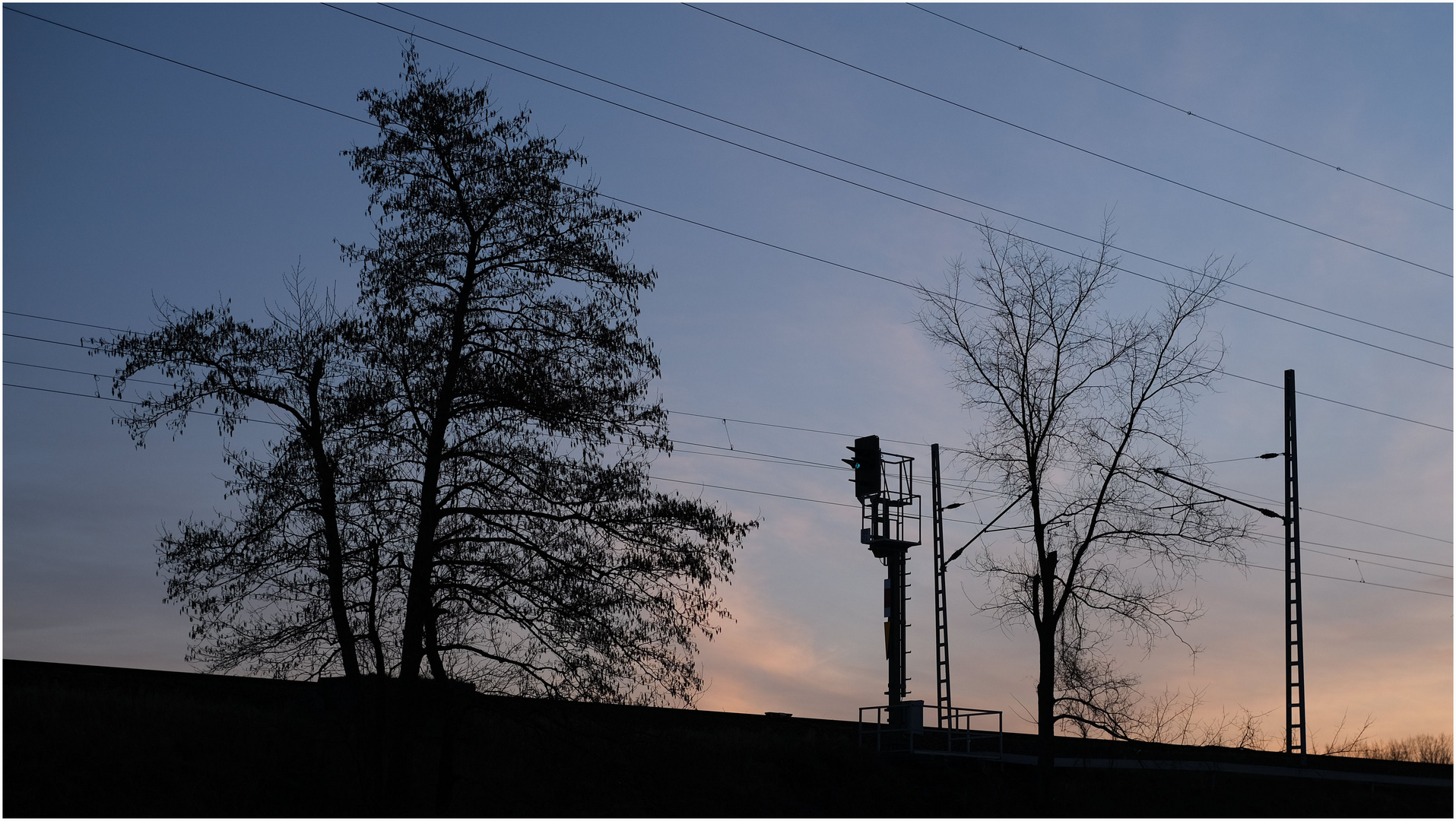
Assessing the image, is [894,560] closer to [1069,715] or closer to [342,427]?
[1069,715]

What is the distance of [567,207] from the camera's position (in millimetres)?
18719

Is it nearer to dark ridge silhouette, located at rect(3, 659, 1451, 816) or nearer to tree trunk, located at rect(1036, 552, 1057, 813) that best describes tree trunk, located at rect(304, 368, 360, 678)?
dark ridge silhouette, located at rect(3, 659, 1451, 816)

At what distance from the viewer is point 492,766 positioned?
23125 mm

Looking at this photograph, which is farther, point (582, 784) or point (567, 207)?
point (582, 784)

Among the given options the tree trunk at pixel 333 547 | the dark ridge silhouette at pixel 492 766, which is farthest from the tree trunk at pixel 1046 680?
the tree trunk at pixel 333 547

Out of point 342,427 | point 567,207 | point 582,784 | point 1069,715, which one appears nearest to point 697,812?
point 582,784

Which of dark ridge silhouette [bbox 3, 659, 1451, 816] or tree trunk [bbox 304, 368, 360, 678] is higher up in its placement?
tree trunk [bbox 304, 368, 360, 678]

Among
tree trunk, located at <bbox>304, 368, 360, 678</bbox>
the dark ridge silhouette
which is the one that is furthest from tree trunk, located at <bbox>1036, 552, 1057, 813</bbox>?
tree trunk, located at <bbox>304, 368, 360, 678</bbox>

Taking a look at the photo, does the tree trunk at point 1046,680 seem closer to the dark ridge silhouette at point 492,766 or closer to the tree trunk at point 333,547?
the dark ridge silhouette at point 492,766

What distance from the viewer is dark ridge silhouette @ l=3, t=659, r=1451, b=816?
17938mm

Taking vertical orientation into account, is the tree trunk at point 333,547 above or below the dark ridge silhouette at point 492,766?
above

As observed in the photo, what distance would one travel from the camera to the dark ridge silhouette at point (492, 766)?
58.9ft

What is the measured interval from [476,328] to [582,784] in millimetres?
9062

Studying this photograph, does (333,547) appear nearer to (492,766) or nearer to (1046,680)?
(492,766)
